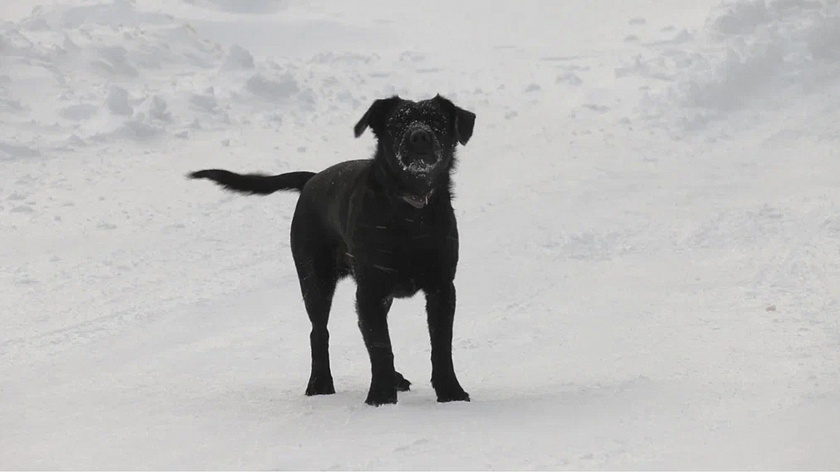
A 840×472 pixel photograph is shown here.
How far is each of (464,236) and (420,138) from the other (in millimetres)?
4542

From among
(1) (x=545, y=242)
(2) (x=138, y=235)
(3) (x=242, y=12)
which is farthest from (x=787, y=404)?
(3) (x=242, y=12)

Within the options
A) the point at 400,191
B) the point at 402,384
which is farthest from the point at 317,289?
the point at 400,191

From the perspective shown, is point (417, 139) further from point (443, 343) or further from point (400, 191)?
point (443, 343)

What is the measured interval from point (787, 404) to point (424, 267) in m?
1.71

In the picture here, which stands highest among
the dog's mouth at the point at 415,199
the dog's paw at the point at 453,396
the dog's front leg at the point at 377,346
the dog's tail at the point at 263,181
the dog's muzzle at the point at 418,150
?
the dog's muzzle at the point at 418,150

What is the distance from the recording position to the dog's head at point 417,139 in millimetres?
4738

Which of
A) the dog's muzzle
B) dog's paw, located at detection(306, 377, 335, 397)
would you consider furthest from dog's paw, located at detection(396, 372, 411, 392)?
the dog's muzzle

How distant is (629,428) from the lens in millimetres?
4152

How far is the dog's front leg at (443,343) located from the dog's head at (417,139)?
48 cm

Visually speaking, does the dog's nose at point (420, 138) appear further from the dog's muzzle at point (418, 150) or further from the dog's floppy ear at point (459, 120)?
the dog's floppy ear at point (459, 120)

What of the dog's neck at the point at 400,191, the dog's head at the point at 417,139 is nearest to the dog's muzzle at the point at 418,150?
the dog's head at the point at 417,139

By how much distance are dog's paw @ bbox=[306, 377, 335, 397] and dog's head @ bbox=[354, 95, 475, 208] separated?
4.26 feet

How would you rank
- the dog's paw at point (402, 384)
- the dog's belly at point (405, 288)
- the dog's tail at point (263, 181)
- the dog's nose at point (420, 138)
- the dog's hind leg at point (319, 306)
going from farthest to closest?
1. the dog's tail at point (263, 181)
2. the dog's hind leg at point (319, 306)
3. the dog's paw at point (402, 384)
4. the dog's belly at point (405, 288)
5. the dog's nose at point (420, 138)

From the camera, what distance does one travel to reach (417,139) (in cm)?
470
